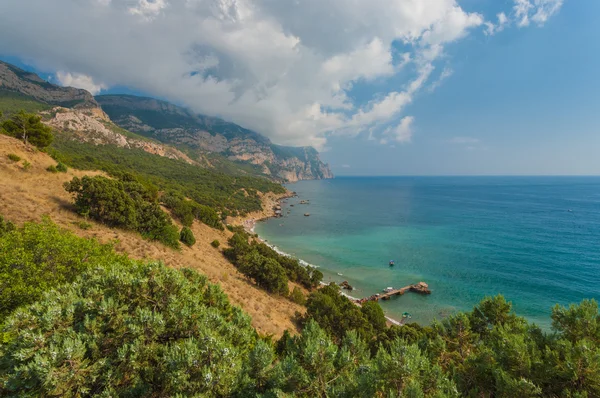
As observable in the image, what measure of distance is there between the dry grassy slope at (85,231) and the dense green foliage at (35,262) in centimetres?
634

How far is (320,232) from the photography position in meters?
76.3

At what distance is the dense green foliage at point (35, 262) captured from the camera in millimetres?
9367

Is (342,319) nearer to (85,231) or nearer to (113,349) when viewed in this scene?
(113,349)

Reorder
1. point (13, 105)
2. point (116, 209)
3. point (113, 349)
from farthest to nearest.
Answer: point (13, 105) → point (116, 209) → point (113, 349)

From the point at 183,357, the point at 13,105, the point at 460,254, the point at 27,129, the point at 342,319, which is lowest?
the point at 460,254

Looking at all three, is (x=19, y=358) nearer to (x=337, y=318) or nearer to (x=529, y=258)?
(x=337, y=318)

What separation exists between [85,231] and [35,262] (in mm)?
11987

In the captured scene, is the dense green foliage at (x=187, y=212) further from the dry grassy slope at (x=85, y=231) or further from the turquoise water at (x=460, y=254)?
the turquoise water at (x=460, y=254)

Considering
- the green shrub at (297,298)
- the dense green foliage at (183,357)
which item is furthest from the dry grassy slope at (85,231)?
the dense green foliage at (183,357)

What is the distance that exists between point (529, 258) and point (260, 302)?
57611mm

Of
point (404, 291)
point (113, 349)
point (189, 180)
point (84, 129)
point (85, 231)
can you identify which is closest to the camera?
point (113, 349)

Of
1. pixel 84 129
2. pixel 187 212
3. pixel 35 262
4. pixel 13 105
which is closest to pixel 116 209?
pixel 35 262

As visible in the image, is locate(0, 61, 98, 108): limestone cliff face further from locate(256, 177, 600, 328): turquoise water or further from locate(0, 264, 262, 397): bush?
locate(0, 264, 262, 397): bush

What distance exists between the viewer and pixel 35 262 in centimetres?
1072
